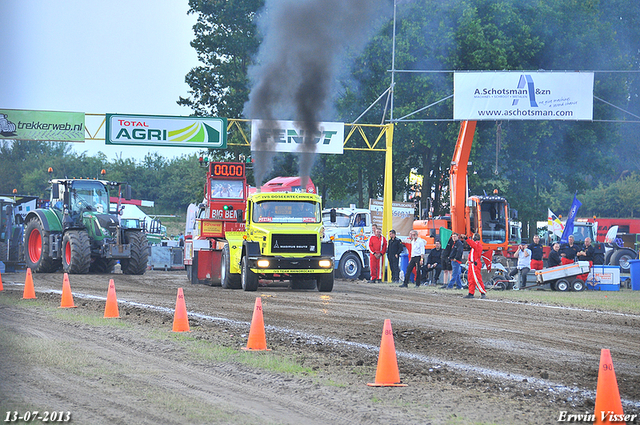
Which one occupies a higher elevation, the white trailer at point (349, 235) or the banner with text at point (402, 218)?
the banner with text at point (402, 218)

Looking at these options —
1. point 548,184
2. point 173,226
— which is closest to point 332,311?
point 548,184

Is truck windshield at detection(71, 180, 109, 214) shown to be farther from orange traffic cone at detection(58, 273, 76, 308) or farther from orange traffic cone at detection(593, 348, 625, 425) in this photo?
orange traffic cone at detection(593, 348, 625, 425)

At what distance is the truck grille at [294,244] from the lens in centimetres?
2023

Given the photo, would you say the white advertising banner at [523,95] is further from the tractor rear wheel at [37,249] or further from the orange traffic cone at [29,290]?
the orange traffic cone at [29,290]

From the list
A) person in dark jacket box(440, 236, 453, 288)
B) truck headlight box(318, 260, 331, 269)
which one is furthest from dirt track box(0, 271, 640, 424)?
person in dark jacket box(440, 236, 453, 288)

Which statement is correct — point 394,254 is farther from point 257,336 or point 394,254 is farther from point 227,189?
point 257,336

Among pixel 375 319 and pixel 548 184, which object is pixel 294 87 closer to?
pixel 375 319

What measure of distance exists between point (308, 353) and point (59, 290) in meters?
11.7

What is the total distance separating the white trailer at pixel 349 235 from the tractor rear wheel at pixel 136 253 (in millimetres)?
6570

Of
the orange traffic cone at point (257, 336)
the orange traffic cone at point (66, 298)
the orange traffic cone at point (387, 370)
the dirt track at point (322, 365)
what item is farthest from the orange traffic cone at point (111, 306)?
the orange traffic cone at point (387, 370)

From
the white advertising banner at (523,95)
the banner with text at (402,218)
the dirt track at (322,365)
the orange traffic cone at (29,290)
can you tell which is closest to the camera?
the dirt track at (322,365)

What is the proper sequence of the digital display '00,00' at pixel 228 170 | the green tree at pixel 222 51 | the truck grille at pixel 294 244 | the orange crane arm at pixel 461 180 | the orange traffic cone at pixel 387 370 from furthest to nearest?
the green tree at pixel 222 51 → the orange crane arm at pixel 461 180 → the digital display '00,00' at pixel 228 170 → the truck grille at pixel 294 244 → the orange traffic cone at pixel 387 370

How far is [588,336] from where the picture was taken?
12672mm

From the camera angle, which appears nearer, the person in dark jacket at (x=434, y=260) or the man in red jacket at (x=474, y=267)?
the man in red jacket at (x=474, y=267)
